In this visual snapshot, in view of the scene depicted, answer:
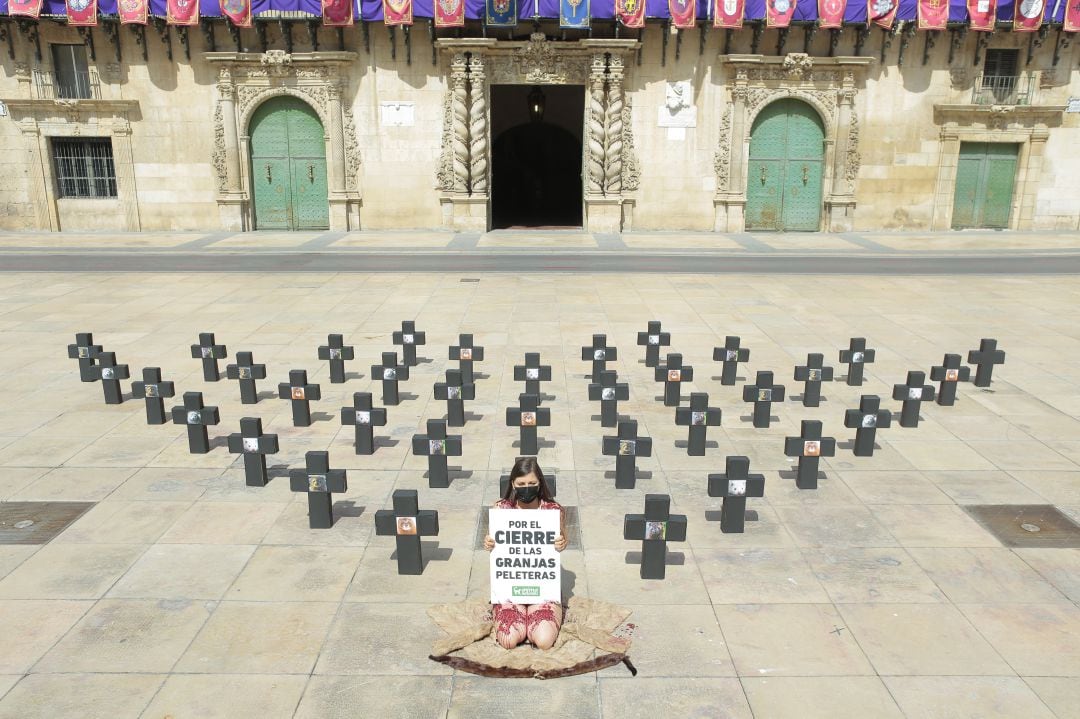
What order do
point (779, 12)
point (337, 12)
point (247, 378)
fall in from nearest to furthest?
point (247, 378) → point (337, 12) → point (779, 12)

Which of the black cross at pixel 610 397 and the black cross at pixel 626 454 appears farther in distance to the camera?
the black cross at pixel 610 397

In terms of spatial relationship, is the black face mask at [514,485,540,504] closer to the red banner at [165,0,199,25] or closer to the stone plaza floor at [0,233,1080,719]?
the stone plaza floor at [0,233,1080,719]

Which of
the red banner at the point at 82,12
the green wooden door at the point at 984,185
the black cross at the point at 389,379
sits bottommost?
the black cross at the point at 389,379

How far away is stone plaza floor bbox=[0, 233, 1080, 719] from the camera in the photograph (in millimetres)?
5168

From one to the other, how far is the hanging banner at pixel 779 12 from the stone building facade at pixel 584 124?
92 centimetres

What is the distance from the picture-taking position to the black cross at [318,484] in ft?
23.2

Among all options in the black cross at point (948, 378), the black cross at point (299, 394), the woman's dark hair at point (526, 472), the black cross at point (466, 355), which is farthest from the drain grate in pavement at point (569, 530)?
the black cross at point (948, 378)

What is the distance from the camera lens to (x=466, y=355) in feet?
38.3

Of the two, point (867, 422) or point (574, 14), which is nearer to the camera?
point (867, 422)

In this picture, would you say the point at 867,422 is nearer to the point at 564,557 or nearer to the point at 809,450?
the point at 809,450

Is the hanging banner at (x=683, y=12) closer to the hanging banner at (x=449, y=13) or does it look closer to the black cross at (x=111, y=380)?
the hanging banner at (x=449, y=13)

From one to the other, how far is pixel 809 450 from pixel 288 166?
78.4 feet

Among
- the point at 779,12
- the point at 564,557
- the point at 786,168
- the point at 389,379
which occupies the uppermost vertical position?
the point at 779,12

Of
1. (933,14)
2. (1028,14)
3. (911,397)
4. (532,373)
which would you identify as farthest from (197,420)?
(1028,14)
